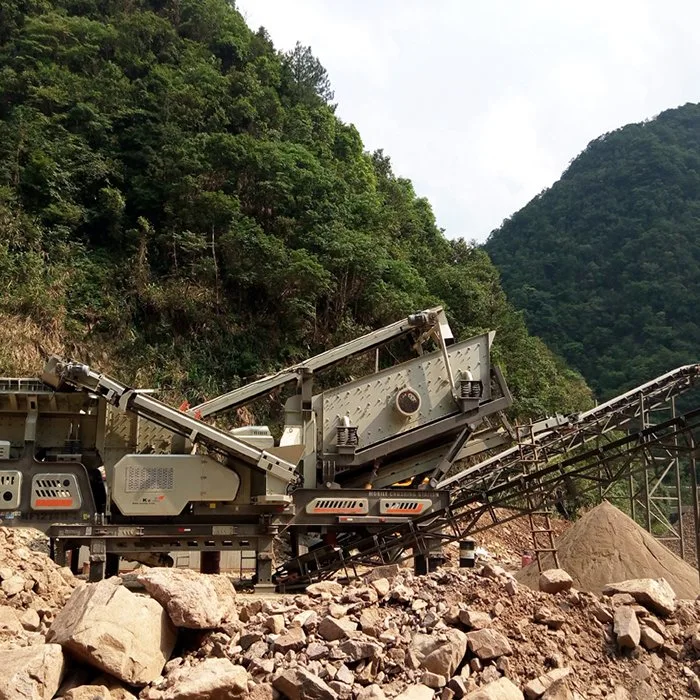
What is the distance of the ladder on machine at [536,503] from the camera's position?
9.75 m

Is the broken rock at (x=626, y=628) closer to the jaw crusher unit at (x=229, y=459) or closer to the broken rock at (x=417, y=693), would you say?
the broken rock at (x=417, y=693)

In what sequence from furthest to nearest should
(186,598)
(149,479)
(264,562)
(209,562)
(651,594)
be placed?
1. (209,562)
2. (264,562)
3. (149,479)
4. (651,594)
5. (186,598)

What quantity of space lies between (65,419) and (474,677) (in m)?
7.96

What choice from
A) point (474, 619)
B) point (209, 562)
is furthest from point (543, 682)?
point (209, 562)

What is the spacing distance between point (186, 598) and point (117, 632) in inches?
27.5


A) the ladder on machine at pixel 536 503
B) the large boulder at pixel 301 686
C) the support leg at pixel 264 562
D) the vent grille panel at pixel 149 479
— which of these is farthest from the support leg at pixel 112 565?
the large boulder at pixel 301 686

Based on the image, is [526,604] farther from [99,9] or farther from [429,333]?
[99,9]

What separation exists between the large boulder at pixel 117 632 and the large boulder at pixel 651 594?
4.15m

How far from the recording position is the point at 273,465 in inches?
409

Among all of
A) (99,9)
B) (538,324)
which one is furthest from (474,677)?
(538,324)

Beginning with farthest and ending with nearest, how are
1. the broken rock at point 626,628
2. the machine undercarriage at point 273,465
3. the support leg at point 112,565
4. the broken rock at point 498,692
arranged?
the support leg at point 112,565 → the machine undercarriage at point 273,465 → the broken rock at point 626,628 → the broken rock at point 498,692

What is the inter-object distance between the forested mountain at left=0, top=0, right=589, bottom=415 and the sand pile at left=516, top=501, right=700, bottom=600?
11709 mm

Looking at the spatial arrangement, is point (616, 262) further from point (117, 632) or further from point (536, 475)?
point (117, 632)

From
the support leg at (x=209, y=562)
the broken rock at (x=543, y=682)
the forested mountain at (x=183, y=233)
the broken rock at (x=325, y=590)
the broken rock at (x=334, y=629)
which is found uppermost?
the forested mountain at (x=183, y=233)
